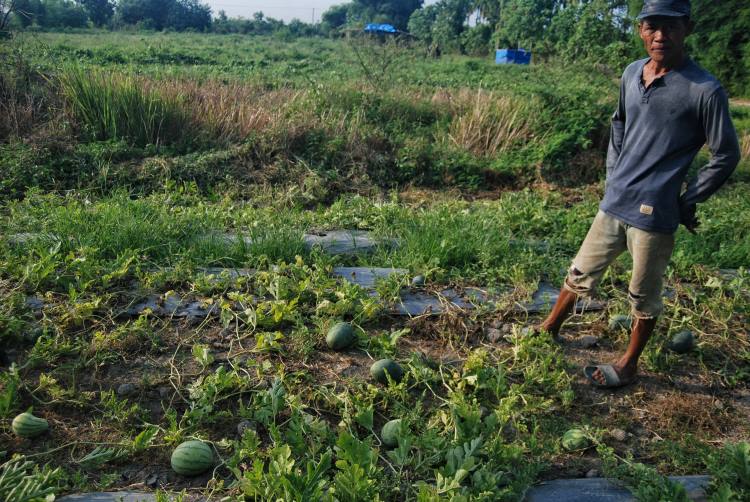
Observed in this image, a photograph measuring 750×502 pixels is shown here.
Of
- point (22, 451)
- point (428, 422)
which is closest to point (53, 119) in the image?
point (22, 451)

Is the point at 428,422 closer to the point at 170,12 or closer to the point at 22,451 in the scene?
the point at 22,451

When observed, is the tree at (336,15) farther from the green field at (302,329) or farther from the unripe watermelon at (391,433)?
the unripe watermelon at (391,433)

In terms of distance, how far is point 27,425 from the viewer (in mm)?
2703

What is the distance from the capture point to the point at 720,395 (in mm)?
3465

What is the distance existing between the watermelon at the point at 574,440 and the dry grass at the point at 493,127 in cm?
660

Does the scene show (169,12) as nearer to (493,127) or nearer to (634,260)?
(493,127)

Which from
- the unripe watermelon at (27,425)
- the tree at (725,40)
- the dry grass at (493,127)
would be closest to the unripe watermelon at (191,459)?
the unripe watermelon at (27,425)

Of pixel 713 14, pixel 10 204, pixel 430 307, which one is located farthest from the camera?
pixel 713 14

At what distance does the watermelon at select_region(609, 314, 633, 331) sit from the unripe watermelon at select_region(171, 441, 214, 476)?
2932 millimetres

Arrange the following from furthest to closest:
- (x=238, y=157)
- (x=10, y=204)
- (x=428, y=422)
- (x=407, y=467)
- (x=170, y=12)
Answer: (x=170, y=12), (x=238, y=157), (x=10, y=204), (x=428, y=422), (x=407, y=467)

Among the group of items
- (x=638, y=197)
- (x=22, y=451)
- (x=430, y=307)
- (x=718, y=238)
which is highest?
(x=638, y=197)

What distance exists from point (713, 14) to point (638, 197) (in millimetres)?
19895

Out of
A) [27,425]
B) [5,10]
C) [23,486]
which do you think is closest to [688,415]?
[23,486]

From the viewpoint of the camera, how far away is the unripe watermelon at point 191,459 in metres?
2.54
